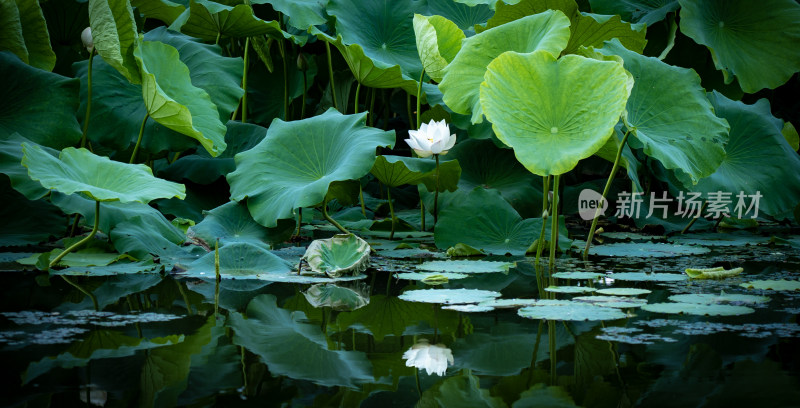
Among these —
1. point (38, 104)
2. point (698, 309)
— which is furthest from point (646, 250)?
point (38, 104)

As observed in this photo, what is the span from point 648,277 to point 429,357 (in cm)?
100

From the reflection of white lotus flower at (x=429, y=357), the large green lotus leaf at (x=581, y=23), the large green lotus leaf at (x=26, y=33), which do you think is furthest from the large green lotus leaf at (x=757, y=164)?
the large green lotus leaf at (x=26, y=33)

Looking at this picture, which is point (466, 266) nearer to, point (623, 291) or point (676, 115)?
point (623, 291)

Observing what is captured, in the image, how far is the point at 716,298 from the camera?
1.76 metres

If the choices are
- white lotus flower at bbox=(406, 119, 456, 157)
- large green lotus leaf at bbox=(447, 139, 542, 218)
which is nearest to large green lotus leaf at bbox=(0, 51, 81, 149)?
white lotus flower at bbox=(406, 119, 456, 157)

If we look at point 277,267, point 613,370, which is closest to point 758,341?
point 613,370

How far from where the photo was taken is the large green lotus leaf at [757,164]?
3023mm

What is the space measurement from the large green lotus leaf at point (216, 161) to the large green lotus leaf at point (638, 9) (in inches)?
69.1

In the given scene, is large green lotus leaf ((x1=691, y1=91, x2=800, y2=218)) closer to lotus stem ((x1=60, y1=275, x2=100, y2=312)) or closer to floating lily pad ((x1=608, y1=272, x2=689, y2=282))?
floating lily pad ((x1=608, y1=272, x2=689, y2=282))

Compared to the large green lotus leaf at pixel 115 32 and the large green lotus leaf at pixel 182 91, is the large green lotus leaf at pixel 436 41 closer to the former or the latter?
the large green lotus leaf at pixel 182 91

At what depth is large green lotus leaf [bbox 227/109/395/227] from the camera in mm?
2485

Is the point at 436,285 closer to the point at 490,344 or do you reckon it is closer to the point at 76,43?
the point at 490,344

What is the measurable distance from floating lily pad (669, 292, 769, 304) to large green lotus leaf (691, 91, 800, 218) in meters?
1.27

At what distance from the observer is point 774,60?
11.4 ft
